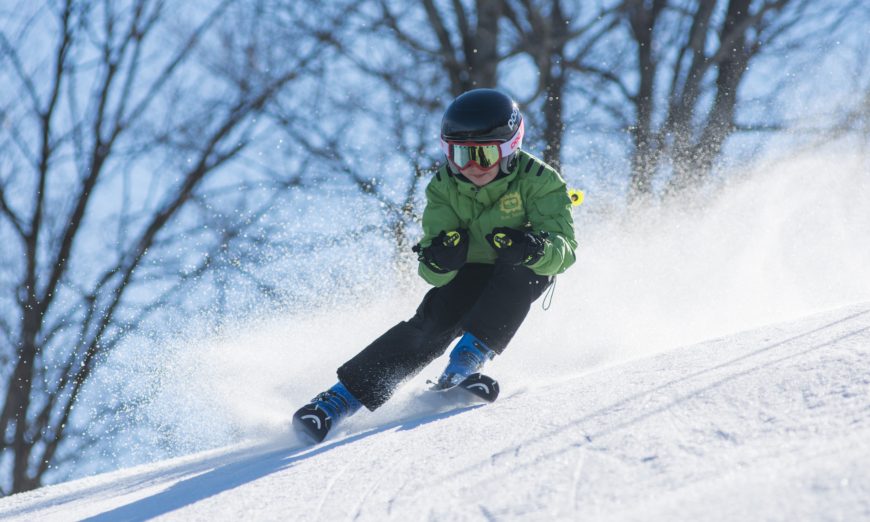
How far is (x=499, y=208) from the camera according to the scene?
12.1 feet

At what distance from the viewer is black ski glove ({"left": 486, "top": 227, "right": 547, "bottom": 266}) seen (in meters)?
3.28

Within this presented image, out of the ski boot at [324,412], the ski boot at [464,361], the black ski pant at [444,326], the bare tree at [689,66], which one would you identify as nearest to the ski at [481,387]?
the ski boot at [464,361]

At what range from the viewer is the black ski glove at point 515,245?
328 cm

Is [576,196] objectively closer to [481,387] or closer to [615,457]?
[481,387]

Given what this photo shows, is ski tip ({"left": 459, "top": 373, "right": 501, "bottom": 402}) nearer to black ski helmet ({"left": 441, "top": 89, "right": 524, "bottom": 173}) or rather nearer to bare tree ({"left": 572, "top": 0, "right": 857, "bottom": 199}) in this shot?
black ski helmet ({"left": 441, "top": 89, "right": 524, "bottom": 173})

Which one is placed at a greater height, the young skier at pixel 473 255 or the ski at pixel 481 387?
the young skier at pixel 473 255

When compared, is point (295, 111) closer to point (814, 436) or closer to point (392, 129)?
point (392, 129)

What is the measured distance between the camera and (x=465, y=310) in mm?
3615

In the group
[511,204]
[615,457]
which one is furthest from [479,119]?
[615,457]

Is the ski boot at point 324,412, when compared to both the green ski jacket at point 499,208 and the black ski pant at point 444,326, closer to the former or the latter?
the black ski pant at point 444,326

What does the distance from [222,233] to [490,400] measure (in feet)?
33.5

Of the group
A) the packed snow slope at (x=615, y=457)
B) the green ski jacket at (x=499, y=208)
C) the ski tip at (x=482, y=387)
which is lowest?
the packed snow slope at (x=615, y=457)

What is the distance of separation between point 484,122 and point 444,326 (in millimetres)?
867

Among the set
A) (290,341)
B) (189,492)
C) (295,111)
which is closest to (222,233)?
(295,111)
